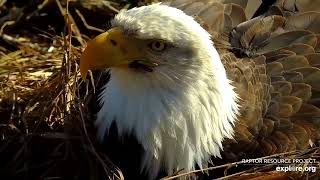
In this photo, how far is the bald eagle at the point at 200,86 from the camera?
131 inches

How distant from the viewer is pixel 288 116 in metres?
3.72

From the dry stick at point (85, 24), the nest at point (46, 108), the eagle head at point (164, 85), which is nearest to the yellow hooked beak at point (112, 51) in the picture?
the eagle head at point (164, 85)

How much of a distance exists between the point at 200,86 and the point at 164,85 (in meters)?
0.16

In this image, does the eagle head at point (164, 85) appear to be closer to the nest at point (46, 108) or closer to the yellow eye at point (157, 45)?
the yellow eye at point (157, 45)

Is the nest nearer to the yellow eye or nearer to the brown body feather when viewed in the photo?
the brown body feather

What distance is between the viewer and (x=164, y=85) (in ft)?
11.0

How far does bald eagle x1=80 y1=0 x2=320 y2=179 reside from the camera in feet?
10.9

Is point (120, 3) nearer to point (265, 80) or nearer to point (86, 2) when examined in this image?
point (86, 2)

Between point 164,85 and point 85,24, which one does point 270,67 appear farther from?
point 85,24

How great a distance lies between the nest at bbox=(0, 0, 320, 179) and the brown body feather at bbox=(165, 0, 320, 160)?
11 centimetres

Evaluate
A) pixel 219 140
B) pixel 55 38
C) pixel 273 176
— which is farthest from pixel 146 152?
pixel 55 38

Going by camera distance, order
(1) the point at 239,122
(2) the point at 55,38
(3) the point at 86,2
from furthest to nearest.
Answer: (3) the point at 86,2 < (2) the point at 55,38 < (1) the point at 239,122

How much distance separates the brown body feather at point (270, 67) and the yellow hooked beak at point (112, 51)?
63cm

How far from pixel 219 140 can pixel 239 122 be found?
0.16 metres
